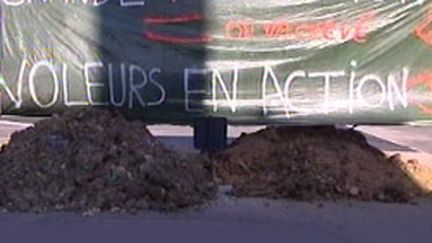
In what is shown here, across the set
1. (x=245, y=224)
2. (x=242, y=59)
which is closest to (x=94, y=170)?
(x=245, y=224)

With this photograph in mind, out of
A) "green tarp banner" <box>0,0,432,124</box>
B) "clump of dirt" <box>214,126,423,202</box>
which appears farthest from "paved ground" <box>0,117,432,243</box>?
"green tarp banner" <box>0,0,432,124</box>

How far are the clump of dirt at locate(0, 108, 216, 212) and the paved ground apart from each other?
0.20 metres

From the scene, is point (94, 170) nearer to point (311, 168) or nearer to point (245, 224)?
point (245, 224)

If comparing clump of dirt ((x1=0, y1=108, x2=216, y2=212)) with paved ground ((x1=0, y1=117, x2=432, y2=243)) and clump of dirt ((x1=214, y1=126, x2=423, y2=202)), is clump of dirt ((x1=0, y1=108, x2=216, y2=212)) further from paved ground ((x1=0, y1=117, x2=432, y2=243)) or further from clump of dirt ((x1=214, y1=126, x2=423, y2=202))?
clump of dirt ((x1=214, y1=126, x2=423, y2=202))

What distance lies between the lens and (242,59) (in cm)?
803

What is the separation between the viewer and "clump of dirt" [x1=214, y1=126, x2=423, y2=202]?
7508 mm

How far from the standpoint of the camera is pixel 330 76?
8000mm

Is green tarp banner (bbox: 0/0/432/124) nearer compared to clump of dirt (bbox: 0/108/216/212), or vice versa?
clump of dirt (bbox: 0/108/216/212)

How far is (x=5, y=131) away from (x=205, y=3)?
7.45 m

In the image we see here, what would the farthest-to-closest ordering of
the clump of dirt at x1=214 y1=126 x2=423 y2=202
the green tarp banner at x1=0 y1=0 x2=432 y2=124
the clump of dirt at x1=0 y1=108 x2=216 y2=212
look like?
the green tarp banner at x1=0 y1=0 x2=432 y2=124 < the clump of dirt at x1=214 y1=126 x2=423 y2=202 < the clump of dirt at x1=0 y1=108 x2=216 y2=212

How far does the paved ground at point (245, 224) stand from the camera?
6301mm

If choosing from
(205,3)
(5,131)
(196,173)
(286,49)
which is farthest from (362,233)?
(5,131)

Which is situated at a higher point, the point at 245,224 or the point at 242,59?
the point at 242,59

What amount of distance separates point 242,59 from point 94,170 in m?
1.78
